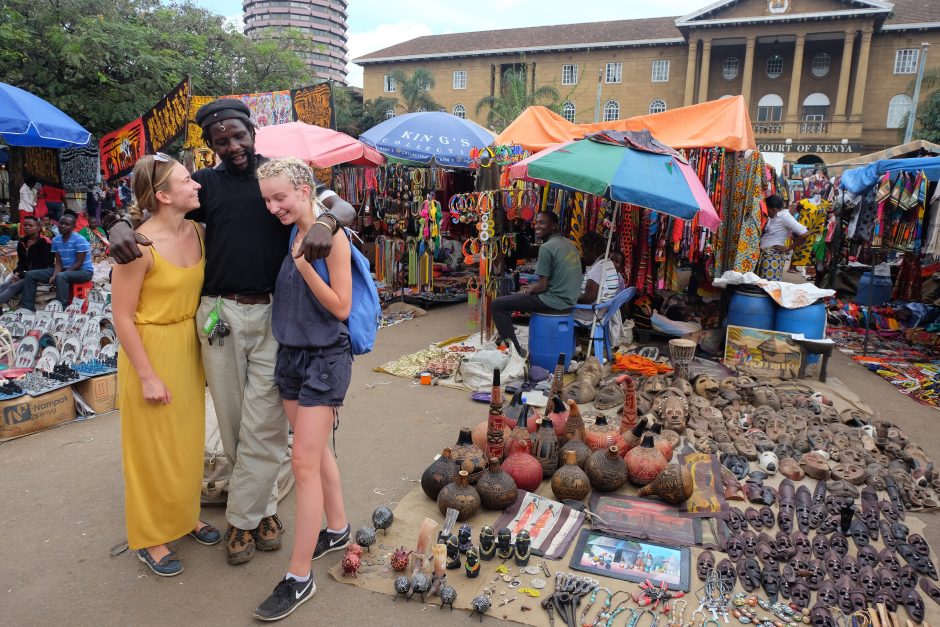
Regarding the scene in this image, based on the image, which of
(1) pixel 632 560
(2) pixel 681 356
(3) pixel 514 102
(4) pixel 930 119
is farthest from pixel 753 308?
(4) pixel 930 119

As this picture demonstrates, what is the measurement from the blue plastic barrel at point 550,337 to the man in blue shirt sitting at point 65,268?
543 cm

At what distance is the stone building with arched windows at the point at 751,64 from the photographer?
3253 centimetres

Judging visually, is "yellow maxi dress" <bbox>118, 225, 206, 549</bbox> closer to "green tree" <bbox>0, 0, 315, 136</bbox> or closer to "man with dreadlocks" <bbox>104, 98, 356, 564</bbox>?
"man with dreadlocks" <bbox>104, 98, 356, 564</bbox>

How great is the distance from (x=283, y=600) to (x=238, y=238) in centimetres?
151

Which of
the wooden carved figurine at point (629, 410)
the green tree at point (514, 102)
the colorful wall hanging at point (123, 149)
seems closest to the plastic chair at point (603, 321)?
the wooden carved figurine at point (629, 410)

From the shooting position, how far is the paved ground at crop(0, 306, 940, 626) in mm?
2469

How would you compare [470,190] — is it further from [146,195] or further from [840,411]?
[146,195]

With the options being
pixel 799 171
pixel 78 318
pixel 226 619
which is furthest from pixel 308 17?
pixel 226 619

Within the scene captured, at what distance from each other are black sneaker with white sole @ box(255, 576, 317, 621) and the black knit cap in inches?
76.2

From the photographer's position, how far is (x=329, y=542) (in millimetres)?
2848

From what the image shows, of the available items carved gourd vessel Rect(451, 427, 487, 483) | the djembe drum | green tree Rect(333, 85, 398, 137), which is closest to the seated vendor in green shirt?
the djembe drum

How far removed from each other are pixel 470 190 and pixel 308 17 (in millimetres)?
56599

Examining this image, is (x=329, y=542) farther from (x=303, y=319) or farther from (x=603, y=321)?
(x=603, y=321)

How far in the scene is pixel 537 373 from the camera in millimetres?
5418
